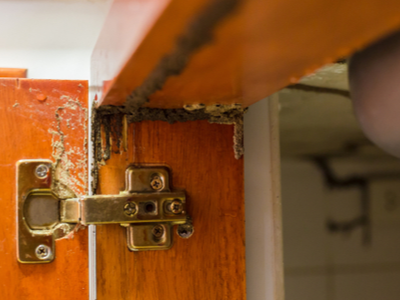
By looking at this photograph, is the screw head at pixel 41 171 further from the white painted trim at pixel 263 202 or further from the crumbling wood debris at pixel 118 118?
the white painted trim at pixel 263 202

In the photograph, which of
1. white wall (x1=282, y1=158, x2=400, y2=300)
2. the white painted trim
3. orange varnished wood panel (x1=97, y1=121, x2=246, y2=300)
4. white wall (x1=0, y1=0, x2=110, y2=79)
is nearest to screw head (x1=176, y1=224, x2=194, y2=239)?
orange varnished wood panel (x1=97, y1=121, x2=246, y2=300)

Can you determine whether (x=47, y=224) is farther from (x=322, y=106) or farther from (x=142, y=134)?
(x=322, y=106)

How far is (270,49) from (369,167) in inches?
60.2

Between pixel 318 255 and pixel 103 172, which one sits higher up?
pixel 103 172

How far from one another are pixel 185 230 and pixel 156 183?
0.07 metres

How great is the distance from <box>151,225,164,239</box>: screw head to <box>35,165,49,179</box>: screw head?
15 centimetres

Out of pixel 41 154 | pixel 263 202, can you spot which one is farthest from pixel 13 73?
pixel 263 202

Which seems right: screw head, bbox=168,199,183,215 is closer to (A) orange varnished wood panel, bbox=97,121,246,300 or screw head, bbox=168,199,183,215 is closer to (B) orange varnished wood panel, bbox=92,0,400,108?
(A) orange varnished wood panel, bbox=97,121,246,300

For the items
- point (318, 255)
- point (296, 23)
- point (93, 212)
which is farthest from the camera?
point (318, 255)

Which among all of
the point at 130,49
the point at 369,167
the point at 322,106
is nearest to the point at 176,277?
the point at 130,49

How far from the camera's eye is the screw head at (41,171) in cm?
42

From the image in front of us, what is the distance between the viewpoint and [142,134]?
44 centimetres

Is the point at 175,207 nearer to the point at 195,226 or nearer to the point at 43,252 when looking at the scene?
the point at 195,226

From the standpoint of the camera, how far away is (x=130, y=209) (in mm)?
408
